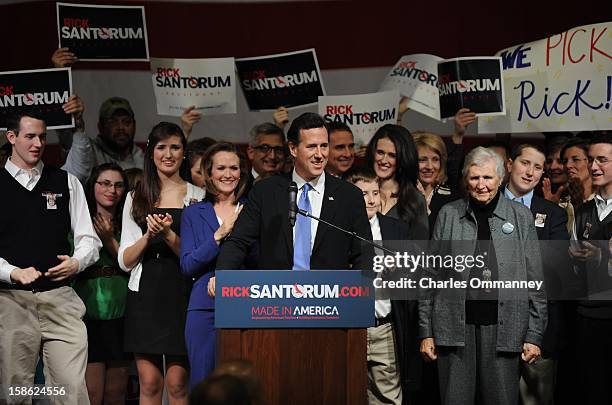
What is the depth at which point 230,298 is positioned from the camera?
15.6ft

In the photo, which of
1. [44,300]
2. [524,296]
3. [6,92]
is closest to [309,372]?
[524,296]

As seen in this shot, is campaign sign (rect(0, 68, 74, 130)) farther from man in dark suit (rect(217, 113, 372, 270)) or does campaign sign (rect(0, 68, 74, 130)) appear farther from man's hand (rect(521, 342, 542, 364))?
man's hand (rect(521, 342, 542, 364))

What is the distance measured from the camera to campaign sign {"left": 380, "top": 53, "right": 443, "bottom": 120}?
758 cm

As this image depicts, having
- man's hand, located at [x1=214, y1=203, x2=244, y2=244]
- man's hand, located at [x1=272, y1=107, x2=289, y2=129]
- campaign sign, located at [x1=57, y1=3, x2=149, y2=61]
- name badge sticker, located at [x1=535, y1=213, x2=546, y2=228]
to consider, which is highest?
campaign sign, located at [x1=57, y1=3, x2=149, y2=61]

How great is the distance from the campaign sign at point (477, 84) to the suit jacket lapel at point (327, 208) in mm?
1991

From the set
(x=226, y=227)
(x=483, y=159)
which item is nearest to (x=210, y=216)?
(x=226, y=227)

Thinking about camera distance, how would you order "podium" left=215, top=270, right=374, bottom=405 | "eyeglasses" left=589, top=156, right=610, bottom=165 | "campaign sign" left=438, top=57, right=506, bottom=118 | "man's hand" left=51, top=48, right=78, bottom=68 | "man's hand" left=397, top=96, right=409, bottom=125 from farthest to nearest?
"man's hand" left=397, top=96, right=409, bottom=125 < "campaign sign" left=438, top=57, right=506, bottom=118 < "man's hand" left=51, top=48, right=78, bottom=68 < "eyeglasses" left=589, top=156, right=610, bottom=165 < "podium" left=215, top=270, right=374, bottom=405

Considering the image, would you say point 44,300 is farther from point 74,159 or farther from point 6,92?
point 6,92

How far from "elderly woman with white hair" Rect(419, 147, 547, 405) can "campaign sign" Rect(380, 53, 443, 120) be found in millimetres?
2182

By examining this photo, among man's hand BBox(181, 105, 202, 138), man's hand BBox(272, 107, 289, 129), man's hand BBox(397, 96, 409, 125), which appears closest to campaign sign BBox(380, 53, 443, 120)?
man's hand BBox(397, 96, 409, 125)

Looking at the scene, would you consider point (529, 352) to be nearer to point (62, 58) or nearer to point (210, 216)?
point (210, 216)

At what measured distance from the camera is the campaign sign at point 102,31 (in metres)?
7.07

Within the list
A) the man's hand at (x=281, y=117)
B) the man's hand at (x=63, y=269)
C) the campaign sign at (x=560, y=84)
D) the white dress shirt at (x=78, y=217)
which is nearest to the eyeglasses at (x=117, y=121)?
the man's hand at (x=281, y=117)

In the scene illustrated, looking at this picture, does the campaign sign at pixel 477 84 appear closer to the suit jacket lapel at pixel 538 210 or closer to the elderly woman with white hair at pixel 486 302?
the suit jacket lapel at pixel 538 210
